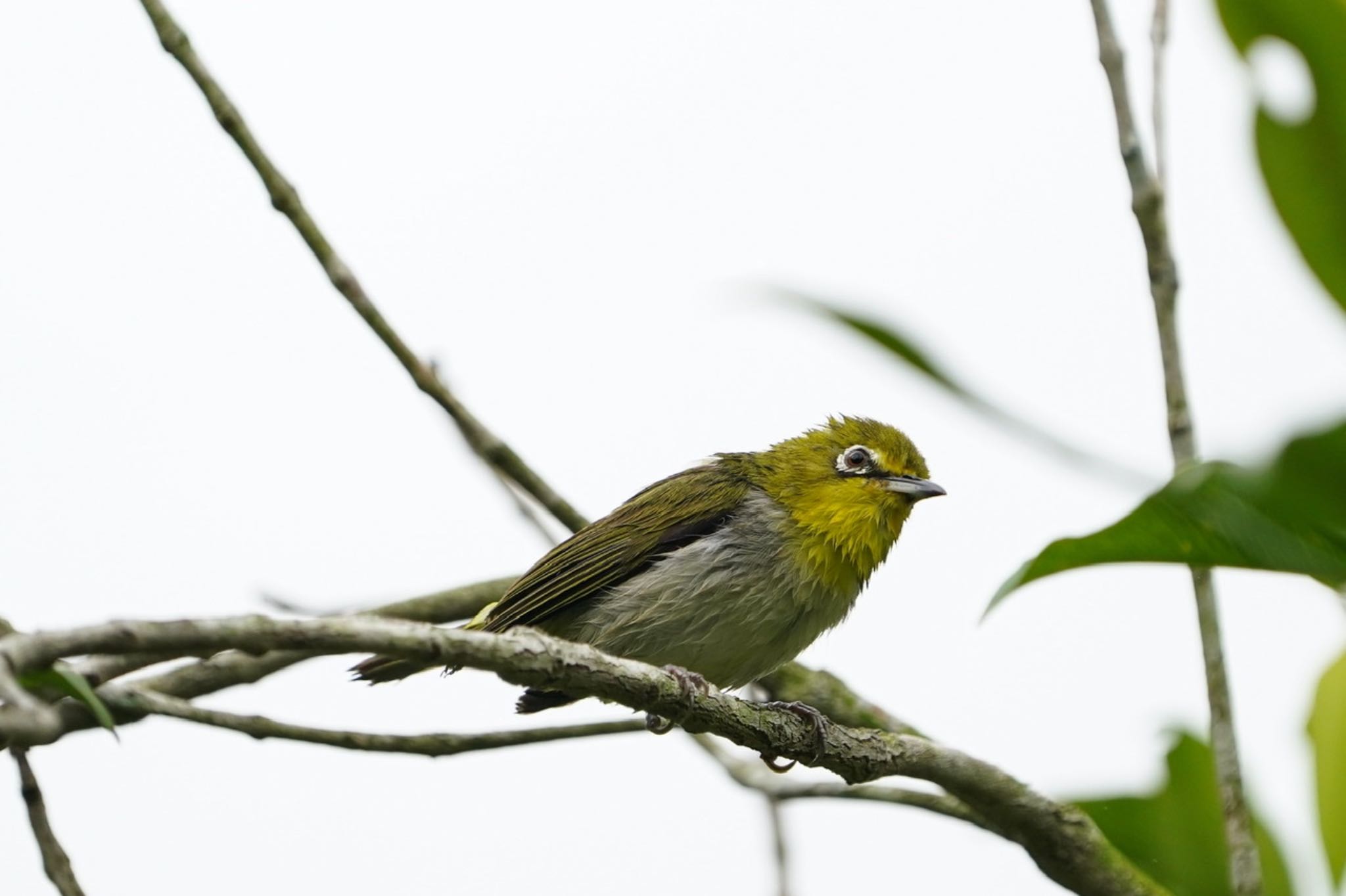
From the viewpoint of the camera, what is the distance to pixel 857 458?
568 cm

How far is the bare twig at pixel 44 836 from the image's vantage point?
2967mm

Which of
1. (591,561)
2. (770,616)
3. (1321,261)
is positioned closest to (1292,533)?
(1321,261)

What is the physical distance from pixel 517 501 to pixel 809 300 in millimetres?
3595

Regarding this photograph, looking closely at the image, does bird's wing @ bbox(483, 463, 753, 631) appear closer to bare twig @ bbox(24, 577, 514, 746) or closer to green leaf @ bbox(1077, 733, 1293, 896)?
bare twig @ bbox(24, 577, 514, 746)

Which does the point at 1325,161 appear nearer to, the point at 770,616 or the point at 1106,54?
the point at 1106,54

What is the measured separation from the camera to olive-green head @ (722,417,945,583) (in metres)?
5.27

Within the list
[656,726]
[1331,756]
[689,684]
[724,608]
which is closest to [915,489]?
[724,608]

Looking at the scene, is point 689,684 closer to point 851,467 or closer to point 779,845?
point 779,845

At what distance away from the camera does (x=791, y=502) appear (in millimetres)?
5445

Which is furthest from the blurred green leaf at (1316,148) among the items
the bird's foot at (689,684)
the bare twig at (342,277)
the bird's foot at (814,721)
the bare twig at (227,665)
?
the bare twig at (342,277)

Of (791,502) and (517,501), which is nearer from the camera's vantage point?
(517,501)

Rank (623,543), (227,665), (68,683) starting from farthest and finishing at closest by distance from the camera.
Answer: (623,543) < (227,665) < (68,683)

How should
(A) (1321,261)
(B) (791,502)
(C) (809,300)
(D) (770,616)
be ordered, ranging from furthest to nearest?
(B) (791,502) < (D) (770,616) < (A) (1321,261) < (C) (809,300)

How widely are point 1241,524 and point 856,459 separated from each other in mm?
4094
